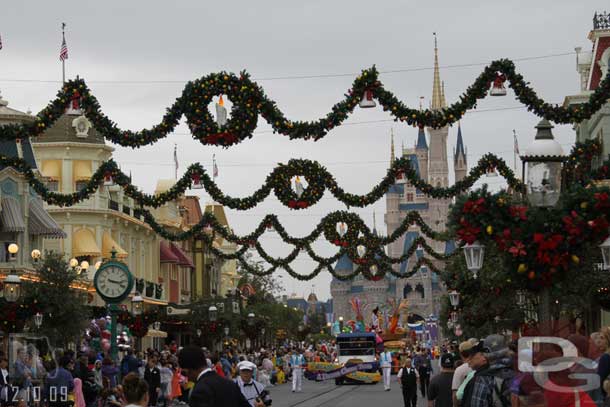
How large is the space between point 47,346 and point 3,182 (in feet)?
61.0

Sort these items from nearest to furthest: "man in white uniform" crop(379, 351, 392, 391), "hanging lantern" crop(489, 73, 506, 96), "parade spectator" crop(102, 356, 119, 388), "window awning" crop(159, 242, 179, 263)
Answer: "hanging lantern" crop(489, 73, 506, 96) < "parade spectator" crop(102, 356, 119, 388) < "man in white uniform" crop(379, 351, 392, 391) < "window awning" crop(159, 242, 179, 263)

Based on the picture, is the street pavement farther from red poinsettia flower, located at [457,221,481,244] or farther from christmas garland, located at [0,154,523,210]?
red poinsettia flower, located at [457,221,481,244]

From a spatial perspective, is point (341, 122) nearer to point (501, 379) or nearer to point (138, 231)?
point (501, 379)

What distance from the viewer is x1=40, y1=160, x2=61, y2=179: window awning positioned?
2406 inches

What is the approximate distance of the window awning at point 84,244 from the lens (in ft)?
201

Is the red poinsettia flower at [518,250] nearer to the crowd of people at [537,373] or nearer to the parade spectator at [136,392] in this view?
the crowd of people at [537,373]

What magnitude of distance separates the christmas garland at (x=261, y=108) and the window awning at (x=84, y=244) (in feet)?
125

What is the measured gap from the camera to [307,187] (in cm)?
3159

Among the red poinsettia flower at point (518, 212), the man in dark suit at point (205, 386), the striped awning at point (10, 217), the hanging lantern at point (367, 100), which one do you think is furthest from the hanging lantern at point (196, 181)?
the man in dark suit at point (205, 386)

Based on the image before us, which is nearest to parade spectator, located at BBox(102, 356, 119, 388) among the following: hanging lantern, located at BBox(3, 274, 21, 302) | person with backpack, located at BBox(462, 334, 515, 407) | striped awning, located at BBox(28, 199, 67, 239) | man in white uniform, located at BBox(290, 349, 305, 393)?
hanging lantern, located at BBox(3, 274, 21, 302)

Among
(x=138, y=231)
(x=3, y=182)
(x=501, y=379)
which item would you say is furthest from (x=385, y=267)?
(x=501, y=379)

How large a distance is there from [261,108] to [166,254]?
5504 centimetres

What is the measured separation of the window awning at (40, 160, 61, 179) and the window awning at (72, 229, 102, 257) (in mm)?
3014

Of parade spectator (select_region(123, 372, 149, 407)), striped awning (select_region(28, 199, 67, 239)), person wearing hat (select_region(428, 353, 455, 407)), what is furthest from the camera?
striped awning (select_region(28, 199, 67, 239))
